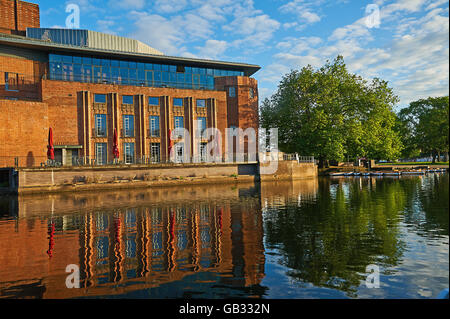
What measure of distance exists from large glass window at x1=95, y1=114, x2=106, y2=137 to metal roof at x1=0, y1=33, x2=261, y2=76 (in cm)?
817

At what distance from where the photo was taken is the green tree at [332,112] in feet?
153

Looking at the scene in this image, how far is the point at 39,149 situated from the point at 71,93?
775cm

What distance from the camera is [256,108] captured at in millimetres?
48375

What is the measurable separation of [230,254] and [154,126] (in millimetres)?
35416

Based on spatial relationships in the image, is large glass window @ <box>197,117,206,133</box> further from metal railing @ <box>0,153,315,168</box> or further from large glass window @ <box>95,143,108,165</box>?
large glass window @ <box>95,143,108,165</box>

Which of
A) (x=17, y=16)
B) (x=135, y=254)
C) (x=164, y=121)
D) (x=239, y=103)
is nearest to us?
(x=135, y=254)

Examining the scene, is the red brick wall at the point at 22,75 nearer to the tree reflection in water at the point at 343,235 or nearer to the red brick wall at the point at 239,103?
the red brick wall at the point at 239,103

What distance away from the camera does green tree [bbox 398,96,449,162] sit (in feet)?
230

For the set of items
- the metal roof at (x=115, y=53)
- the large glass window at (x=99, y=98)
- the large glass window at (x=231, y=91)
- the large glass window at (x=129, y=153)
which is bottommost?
the large glass window at (x=129, y=153)

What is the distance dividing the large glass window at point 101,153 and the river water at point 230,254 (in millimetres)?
23290

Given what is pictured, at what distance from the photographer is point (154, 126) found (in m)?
42.5

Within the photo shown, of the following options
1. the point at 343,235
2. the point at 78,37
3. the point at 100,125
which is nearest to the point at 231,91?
the point at 100,125

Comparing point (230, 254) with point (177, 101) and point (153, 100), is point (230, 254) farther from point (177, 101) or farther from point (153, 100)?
point (177, 101)

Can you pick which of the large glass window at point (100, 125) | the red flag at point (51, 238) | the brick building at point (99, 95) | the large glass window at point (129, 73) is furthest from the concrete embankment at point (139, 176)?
the red flag at point (51, 238)
